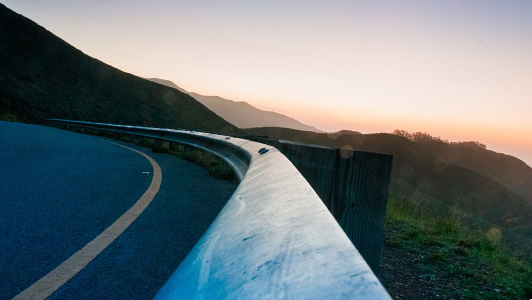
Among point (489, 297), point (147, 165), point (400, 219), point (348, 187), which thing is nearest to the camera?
point (348, 187)

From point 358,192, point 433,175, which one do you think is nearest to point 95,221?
point 358,192

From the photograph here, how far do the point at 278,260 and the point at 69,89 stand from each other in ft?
182

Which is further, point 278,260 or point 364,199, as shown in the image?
point 364,199

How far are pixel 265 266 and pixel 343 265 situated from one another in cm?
16

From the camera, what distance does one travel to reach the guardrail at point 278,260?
1.94 ft

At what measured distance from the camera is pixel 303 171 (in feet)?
10.1

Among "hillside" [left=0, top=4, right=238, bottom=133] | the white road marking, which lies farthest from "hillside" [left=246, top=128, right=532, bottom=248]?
the white road marking

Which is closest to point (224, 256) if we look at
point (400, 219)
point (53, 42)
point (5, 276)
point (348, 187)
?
point (348, 187)

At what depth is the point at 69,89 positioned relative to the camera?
49000mm

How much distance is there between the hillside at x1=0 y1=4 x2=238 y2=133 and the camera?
38.8 metres

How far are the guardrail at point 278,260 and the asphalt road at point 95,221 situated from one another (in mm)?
1807

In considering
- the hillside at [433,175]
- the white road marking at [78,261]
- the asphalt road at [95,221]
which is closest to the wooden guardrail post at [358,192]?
the asphalt road at [95,221]

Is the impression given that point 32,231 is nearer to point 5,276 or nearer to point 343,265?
point 5,276

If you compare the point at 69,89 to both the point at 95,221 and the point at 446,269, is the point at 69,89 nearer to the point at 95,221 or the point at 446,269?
the point at 95,221
